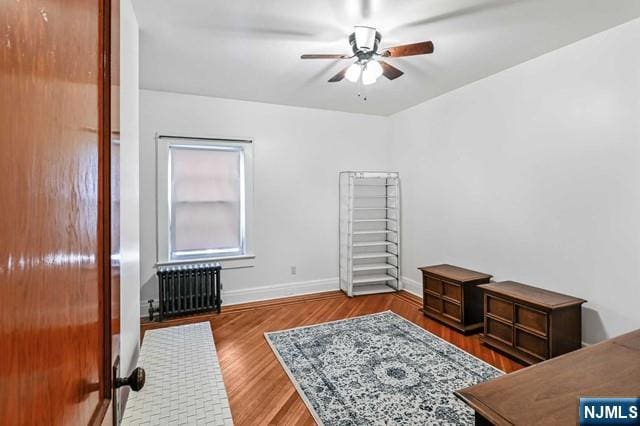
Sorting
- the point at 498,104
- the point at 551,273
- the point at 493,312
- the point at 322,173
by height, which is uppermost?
the point at 498,104

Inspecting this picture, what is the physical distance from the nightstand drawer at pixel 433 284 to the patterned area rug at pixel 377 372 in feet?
1.82

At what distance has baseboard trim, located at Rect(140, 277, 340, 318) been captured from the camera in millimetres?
4410

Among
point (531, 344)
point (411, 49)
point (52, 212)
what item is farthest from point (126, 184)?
point (531, 344)

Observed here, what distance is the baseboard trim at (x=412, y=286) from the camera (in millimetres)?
4805

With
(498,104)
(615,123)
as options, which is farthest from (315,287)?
(615,123)

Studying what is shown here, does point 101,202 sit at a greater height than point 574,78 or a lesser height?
lesser

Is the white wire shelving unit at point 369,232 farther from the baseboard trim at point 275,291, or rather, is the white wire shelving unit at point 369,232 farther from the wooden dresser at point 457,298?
the wooden dresser at point 457,298

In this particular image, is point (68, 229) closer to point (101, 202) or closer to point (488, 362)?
point (101, 202)

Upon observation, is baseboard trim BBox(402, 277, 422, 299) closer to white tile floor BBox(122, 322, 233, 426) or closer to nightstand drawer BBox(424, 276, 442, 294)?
nightstand drawer BBox(424, 276, 442, 294)

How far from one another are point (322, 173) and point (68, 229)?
4.57 m

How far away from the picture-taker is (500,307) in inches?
122

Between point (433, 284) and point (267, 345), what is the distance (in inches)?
83.2

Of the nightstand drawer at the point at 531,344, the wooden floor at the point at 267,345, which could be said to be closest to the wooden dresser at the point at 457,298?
the wooden floor at the point at 267,345

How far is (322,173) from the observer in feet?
16.4
